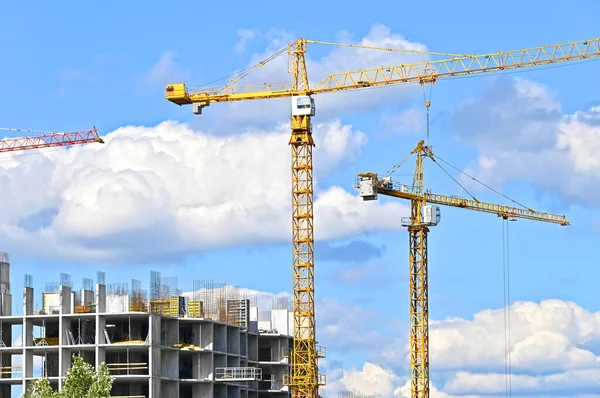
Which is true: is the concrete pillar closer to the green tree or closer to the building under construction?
the building under construction

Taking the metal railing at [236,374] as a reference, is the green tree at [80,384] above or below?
below

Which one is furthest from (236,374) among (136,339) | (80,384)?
(80,384)

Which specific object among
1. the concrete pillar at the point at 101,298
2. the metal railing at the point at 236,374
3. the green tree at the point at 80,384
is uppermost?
the concrete pillar at the point at 101,298

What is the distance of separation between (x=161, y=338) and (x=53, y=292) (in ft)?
38.7

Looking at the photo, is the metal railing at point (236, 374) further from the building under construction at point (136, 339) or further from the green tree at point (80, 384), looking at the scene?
the green tree at point (80, 384)

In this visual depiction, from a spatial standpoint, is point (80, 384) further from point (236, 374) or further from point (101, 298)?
point (236, 374)

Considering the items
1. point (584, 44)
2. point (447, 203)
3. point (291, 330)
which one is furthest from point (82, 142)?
point (584, 44)

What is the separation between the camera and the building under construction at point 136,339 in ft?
477

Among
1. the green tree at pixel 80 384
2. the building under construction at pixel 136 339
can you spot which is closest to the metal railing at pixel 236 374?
the building under construction at pixel 136 339

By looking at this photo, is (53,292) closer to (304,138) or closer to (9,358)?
(9,358)

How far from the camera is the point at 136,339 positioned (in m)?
148

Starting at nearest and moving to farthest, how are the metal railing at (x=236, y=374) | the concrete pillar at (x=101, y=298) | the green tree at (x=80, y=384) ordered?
1. the green tree at (x=80, y=384)
2. the concrete pillar at (x=101, y=298)
3. the metal railing at (x=236, y=374)

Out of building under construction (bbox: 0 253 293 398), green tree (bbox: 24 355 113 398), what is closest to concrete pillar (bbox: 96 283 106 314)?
building under construction (bbox: 0 253 293 398)

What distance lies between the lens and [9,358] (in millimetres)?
152000
